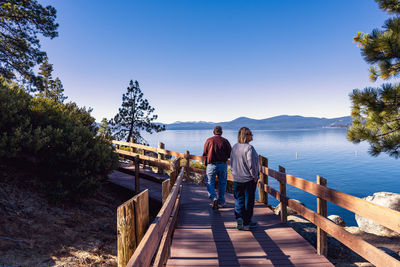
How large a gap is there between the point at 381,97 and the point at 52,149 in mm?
10845

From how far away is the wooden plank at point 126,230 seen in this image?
1.92m

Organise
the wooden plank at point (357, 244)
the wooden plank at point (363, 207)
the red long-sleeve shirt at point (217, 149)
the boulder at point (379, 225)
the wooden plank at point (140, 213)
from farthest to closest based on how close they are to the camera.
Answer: the boulder at point (379, 225) < the red long-sleeve shirt at point (217, 149) < the wooden plank at point (357, 244) < the wooden plank at point (363, 207) < the wooden plank at point (140, 213)

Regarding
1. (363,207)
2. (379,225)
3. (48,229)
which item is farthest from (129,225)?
(379,225)

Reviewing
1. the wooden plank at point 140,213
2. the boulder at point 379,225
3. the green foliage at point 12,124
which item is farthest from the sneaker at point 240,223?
the boulder at point 379,225

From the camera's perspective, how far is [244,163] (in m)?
4.78

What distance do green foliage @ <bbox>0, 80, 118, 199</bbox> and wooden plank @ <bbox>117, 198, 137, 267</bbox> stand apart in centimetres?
552

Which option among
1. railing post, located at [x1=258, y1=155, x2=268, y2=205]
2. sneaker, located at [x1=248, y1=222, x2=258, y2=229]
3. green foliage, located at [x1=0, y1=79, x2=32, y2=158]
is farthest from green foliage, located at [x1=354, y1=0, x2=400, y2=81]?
green foliage, located at [x1=0, y1=79, x2=32, y2=158]

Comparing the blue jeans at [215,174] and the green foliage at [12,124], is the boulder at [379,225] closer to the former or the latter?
the blue jeans at [215,174]

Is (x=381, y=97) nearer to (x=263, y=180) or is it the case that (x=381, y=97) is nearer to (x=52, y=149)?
(x=263, y=180)

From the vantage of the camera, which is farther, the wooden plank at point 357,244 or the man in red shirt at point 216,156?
the man in red shirt at point 216,156

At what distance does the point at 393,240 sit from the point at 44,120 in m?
14.9

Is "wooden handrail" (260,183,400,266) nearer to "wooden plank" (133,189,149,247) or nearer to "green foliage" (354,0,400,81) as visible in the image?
"wooden plank" (133,189,149,247)

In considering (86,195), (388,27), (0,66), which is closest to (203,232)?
(86,195)

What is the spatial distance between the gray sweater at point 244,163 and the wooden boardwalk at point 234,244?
3.67 ft
